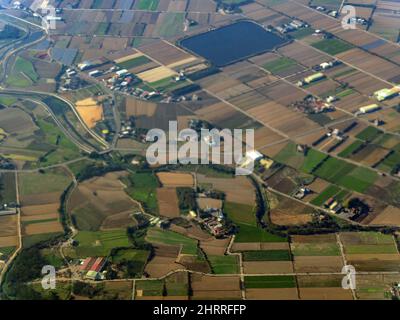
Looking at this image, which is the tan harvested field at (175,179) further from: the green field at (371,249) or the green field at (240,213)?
the green field at (371,249)

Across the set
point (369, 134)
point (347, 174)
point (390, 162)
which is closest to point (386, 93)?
point (369, 134)

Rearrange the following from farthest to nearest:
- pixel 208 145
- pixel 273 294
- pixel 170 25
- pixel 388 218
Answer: pixel 170 25 < pixel 208 145 < pixel 388 218 < pixel 273 294

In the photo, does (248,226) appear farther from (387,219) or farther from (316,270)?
(387,219)

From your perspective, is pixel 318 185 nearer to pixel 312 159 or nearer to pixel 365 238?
pixel 312 159

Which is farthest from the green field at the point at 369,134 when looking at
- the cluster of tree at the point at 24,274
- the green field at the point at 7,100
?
the green field at the point at 7,100

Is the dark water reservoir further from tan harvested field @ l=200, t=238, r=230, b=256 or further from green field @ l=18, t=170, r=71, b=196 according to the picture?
tan harvested field @ l=200, t=238, r=230, b=256

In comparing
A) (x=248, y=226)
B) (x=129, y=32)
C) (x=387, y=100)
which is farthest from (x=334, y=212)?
(x=129, y=32)

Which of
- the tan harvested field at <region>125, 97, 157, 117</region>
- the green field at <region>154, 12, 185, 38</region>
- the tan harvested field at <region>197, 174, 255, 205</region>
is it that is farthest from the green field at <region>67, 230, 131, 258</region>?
the green field at <region>154, 12, 185, 38</region>
